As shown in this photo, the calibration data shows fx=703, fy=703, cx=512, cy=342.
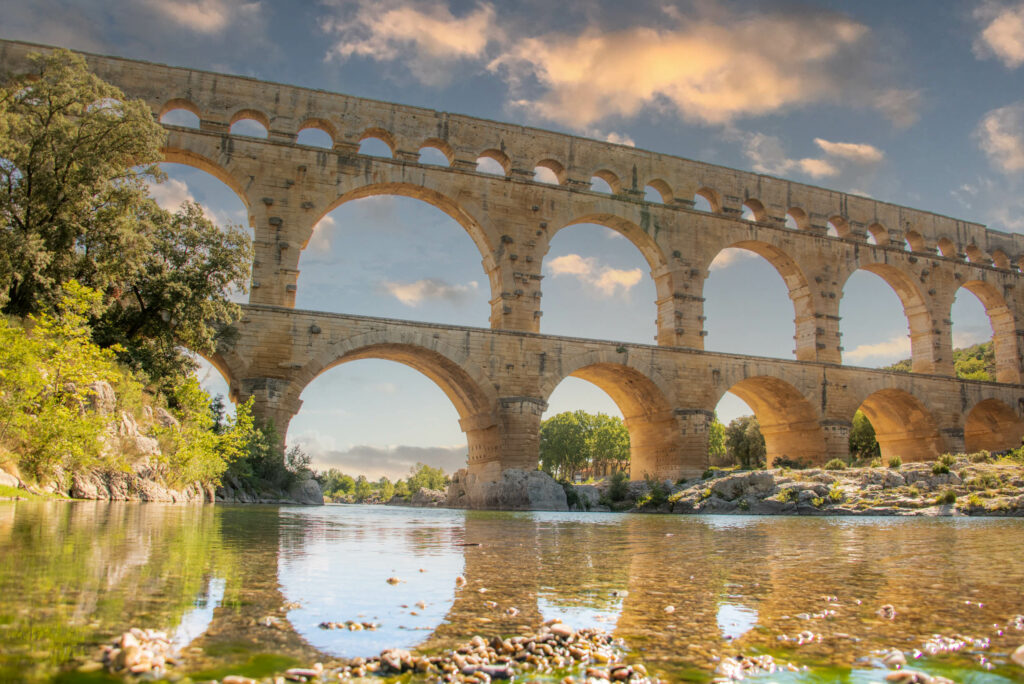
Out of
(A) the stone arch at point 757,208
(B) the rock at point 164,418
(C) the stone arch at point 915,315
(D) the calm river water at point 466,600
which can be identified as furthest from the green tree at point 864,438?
(D) the calm river water at point 466,600

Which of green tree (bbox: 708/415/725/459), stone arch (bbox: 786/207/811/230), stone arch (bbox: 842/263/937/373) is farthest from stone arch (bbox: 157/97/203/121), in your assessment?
green tree (bbox: 708/415/725/459)

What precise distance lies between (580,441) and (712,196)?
33.7m

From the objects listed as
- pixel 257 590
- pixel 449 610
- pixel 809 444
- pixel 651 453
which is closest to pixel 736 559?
pixel 449 610

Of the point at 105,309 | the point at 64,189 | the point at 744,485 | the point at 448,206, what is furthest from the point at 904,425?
A: the point at 64,189

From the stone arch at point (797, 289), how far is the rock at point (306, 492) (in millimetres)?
16479

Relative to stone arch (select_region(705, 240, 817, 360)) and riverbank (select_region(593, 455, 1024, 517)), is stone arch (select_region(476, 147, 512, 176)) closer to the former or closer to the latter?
stone arch (select_region(705, 240, 817, 360))

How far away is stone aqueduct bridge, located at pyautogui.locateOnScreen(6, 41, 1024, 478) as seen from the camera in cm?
2006

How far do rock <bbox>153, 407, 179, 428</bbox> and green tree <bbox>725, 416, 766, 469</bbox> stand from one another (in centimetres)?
4111

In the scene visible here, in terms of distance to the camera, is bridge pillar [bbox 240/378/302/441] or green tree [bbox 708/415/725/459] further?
green tree [bbox 708/415/725/459]

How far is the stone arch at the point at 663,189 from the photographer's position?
25344 mm

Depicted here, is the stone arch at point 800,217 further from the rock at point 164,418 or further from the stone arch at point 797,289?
the rock at point 164,418

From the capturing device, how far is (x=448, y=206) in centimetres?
2294

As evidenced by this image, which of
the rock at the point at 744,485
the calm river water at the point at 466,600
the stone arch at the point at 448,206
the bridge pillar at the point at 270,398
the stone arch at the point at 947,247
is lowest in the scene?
the calm river water at the point at 466,600

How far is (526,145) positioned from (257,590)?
2241 cm
